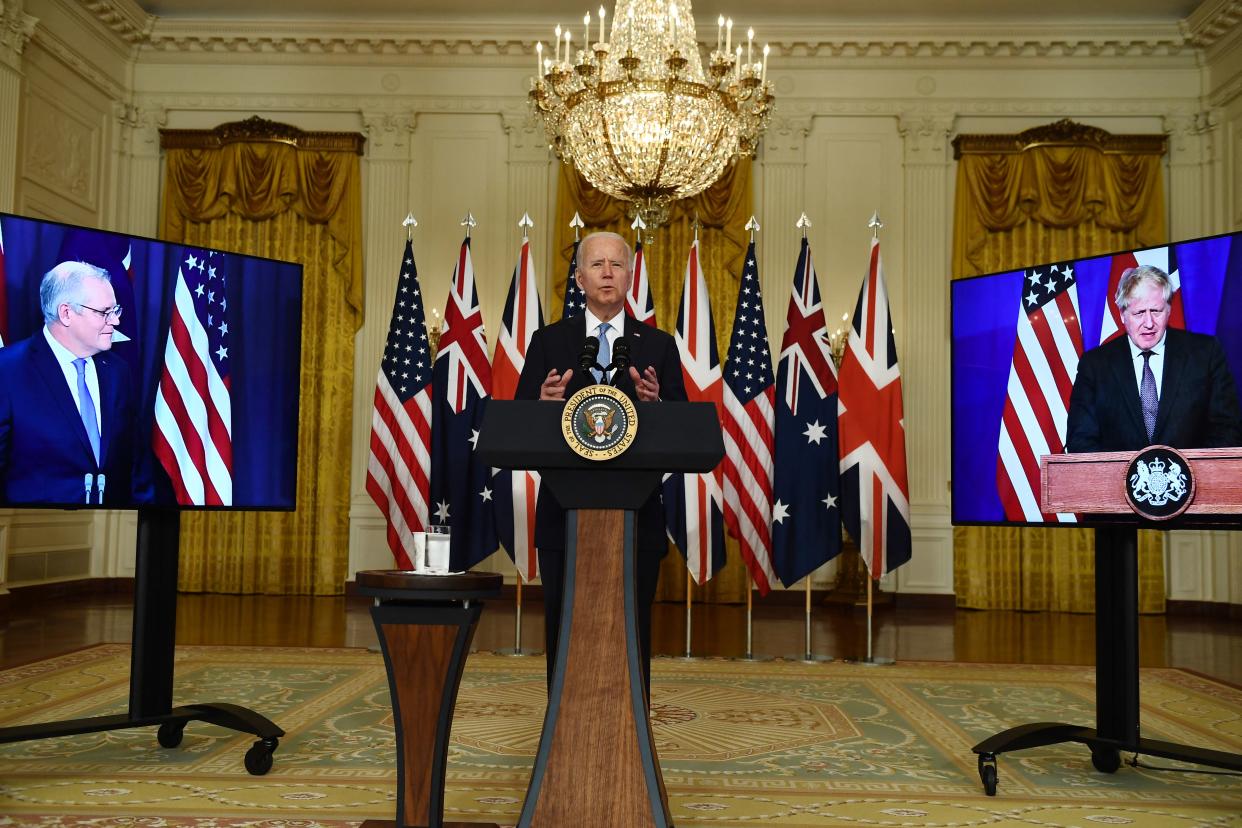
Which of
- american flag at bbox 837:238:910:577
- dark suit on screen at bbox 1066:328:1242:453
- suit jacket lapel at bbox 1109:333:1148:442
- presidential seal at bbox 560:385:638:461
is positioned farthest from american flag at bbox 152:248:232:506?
american flag at bbox 837:238:910:577

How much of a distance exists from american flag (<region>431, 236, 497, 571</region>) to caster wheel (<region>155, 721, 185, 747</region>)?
3.05m

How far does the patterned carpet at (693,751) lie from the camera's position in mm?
3027

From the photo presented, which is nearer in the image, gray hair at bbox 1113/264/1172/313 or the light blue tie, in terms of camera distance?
the light blue tie

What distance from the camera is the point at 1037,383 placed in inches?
144

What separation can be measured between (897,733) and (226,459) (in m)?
2.87

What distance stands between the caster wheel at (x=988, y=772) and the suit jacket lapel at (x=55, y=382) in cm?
315

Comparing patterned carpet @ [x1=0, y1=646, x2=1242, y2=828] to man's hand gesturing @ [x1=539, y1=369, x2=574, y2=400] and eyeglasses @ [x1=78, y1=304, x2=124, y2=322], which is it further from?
eyeglasses @ [x1=78, y1=304, x2=124, y2=322]

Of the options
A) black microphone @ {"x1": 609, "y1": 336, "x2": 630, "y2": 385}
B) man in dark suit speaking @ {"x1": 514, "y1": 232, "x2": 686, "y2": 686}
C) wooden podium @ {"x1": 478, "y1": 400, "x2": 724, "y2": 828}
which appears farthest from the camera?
man in dark suit speaking @ {"x1": 514, "y1": 232, "x2": 686, "y2": 686}

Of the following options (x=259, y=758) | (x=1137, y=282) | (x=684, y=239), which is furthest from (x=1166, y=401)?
(x=684, y=239)

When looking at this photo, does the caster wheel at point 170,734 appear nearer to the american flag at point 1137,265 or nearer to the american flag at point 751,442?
the american flag at point 1137,265

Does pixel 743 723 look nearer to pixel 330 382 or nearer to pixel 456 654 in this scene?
pixel 456 654

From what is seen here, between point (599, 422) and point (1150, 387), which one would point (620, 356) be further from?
point (1150, 387)

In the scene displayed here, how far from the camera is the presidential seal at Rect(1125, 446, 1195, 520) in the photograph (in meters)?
3.11

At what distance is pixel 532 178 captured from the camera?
33.2 feet
